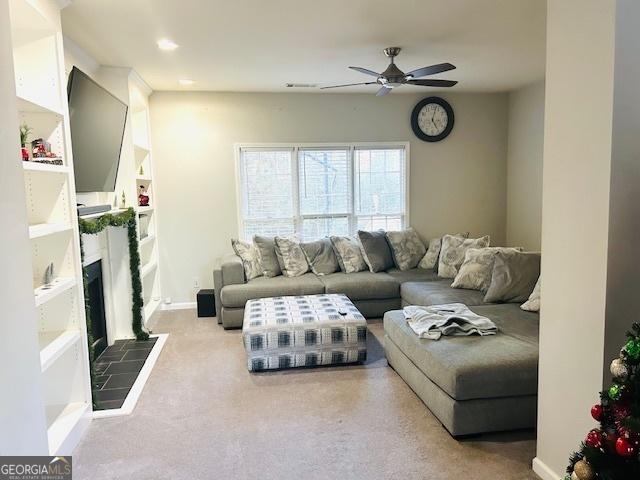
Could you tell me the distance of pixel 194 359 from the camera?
4.00m

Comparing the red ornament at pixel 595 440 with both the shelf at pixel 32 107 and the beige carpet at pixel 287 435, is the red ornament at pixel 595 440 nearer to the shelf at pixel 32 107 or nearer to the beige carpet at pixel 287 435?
the beige carpet at pixel 287 435

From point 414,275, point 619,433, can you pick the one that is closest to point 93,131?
point 414,275

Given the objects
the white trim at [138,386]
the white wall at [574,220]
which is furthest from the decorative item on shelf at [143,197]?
the white wall at [574,220]

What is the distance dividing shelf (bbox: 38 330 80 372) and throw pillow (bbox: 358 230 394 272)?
3.39 m

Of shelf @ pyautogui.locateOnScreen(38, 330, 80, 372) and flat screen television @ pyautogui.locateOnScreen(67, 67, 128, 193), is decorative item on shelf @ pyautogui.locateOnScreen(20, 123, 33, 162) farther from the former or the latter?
shelf @ pyautogui.locateOnScreen(38, 330, 80, 372)

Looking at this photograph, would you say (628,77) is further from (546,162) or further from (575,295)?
(575,295)

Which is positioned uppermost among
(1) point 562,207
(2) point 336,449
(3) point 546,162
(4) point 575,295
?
(3) point 546,162

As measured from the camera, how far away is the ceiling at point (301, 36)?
3000mm

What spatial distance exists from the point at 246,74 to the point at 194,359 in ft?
9.37

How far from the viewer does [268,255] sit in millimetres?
5320

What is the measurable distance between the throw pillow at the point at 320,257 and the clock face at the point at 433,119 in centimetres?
209

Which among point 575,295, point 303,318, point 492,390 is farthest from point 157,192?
point 575,295

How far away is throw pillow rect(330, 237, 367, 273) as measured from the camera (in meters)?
5.46

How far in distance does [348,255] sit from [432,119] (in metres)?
2.21
